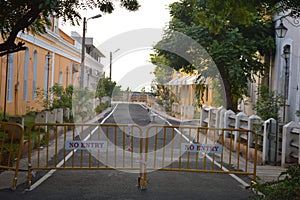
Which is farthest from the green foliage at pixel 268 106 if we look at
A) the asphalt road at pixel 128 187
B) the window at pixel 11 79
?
the window at pixel 11 79

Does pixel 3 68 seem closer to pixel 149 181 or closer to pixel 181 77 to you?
pixel 149 181

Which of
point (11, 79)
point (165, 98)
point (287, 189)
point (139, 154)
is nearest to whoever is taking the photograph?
point (287, 189)

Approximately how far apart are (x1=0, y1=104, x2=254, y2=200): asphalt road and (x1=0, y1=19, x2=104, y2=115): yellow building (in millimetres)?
8349

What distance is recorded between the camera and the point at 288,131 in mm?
12633

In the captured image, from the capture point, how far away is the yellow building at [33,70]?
2112cm

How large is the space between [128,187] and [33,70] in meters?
18.3

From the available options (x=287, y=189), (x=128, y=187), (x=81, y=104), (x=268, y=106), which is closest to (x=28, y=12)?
(x=128, y=187)

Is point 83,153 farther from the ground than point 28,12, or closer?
closer

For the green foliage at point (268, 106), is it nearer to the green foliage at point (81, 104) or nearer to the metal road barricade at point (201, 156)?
the metal road barricade at point (201, 156)

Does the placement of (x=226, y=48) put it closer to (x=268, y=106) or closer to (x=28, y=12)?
(x=268, y=106)

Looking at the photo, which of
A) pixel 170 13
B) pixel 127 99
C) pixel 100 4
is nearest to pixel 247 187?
pixel 100 4

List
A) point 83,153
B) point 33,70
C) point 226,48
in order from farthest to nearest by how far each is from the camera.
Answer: point 33,70, point 226,48, point 83,153

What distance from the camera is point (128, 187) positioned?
9133 millimetres

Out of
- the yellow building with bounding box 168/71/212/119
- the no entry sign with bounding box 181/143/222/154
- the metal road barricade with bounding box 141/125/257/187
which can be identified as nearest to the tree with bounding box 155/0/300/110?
the metal road barricade with bounding box 141/125/257/187
